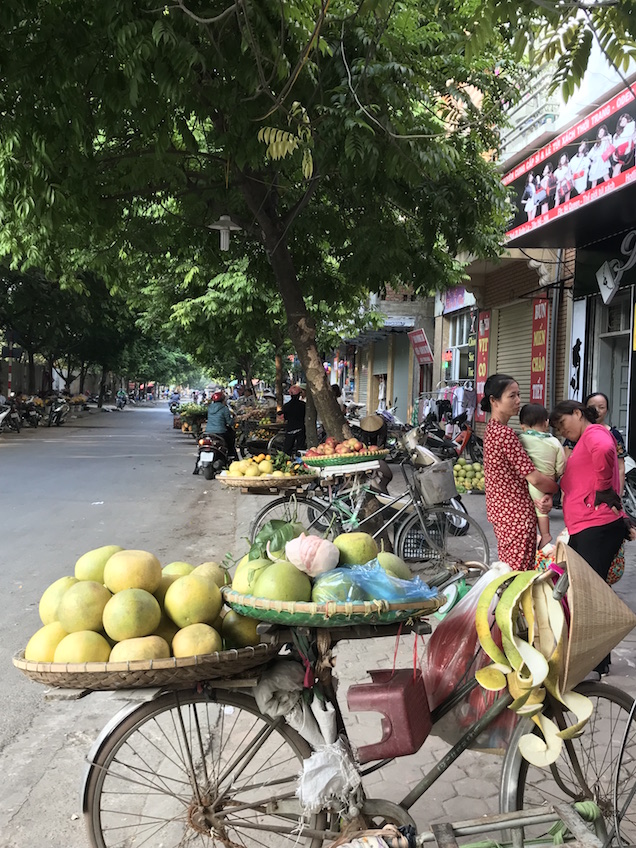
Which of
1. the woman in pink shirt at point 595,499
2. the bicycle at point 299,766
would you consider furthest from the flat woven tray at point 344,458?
the bicycle at point 299,766

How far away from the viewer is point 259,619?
6.93ft

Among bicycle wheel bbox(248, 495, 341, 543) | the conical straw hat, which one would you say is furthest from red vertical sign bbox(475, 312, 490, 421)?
the conical straw hat

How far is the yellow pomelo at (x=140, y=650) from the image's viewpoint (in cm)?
199

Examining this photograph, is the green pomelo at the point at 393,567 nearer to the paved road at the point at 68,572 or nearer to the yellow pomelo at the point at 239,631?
the paved road at the point at 68,572

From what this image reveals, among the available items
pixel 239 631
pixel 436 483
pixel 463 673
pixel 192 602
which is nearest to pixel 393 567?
pixel 463 673

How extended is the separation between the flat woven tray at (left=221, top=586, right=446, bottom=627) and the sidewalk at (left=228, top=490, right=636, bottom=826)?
0.11m

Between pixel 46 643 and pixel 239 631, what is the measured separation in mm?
599

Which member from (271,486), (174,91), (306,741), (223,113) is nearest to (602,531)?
(306,741)

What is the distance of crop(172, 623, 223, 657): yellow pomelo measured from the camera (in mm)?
2025

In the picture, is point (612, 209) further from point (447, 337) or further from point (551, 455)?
point (447, 337)

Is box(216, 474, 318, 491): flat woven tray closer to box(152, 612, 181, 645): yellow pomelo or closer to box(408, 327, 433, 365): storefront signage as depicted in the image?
box(152, 612, 181, 645): yellow pomelo

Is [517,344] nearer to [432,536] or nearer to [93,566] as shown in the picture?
[432,536]

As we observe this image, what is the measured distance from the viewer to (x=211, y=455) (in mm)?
13188

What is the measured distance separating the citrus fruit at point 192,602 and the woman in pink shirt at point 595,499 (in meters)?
2.47
